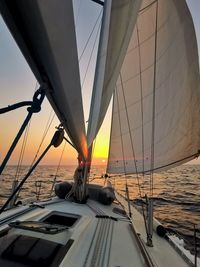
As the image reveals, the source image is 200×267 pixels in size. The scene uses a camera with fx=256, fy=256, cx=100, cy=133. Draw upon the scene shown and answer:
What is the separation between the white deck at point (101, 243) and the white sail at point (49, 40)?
1.62 m

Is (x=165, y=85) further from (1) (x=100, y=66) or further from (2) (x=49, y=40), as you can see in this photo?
(2) (x=49, y=40)

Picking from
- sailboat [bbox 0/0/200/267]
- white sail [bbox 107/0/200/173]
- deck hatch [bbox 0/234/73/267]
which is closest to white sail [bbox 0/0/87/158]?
sailboat [bbox 0/0/200/267]

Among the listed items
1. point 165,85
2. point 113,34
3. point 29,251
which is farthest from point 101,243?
point 165,85

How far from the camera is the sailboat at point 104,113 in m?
1.50

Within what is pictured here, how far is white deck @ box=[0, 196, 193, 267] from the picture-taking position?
105 inches

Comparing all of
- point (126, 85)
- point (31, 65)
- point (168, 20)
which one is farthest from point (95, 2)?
point (31, 65)

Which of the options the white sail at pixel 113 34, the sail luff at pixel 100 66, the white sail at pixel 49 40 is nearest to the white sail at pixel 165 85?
the sail luff at pixel 100 66

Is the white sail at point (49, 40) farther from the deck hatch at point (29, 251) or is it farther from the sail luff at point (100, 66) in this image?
the deck hatch at point (29, 251)

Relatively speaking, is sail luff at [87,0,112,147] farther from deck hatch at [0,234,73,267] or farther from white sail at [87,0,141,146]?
deck hatch at [0,234,73,267]

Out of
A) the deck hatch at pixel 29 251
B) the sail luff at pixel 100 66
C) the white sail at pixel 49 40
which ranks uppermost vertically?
the sail luff at pixel 100 66

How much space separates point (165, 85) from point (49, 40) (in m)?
6.04

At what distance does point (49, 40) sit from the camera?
138 centimetres

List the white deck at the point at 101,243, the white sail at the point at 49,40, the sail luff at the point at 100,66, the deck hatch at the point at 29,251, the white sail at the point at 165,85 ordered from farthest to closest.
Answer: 1. the white sail at the point at 165,85
2. the sail luff at the point at 100,66
3. the white deck at the point at 101,243
4. the deck hatch at the point at 29,251
5. the white sail at the point at 49,40

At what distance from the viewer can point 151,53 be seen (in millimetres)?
7410
